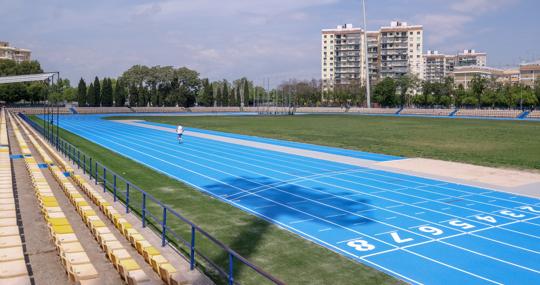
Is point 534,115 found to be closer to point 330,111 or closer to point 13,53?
point 330,111

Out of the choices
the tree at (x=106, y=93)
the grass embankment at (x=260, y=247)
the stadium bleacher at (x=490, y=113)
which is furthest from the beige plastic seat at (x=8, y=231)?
the tree at (x=106, y=93)

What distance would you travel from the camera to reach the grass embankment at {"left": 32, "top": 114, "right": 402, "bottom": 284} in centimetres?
916

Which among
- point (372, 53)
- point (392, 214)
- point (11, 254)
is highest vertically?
point (372, 53)

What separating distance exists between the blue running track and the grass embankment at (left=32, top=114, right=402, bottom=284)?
0.48 m

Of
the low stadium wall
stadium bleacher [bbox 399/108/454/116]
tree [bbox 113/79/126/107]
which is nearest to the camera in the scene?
the low stadium wall

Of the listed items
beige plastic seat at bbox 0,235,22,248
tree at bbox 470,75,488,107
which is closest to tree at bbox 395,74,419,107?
tree at bbox 470,75,488,107

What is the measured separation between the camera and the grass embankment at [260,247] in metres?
9.16

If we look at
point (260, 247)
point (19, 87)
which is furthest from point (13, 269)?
point (19, 87)

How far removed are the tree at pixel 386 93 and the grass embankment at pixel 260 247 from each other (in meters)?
97.3

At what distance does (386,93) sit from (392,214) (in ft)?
326

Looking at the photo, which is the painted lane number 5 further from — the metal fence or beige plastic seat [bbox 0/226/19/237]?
beige plastic seat [bbox 0/226/19/237]

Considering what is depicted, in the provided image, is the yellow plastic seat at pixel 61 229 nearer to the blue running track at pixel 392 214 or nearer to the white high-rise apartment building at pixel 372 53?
the blue running track at pixel 392 214

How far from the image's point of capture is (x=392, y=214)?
13914 millimetres

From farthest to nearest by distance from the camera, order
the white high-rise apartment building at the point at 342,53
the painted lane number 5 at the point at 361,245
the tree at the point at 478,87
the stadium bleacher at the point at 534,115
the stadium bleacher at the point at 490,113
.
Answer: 1. the white high-rise apartment building at the point at 342,53
2. the tree at the point at 478,87
3. the stadium bleacher at the point at 490,113
4. the stadium bleacher at the point at 534,115
5. the painted lane number 5 at the point at 361,245
